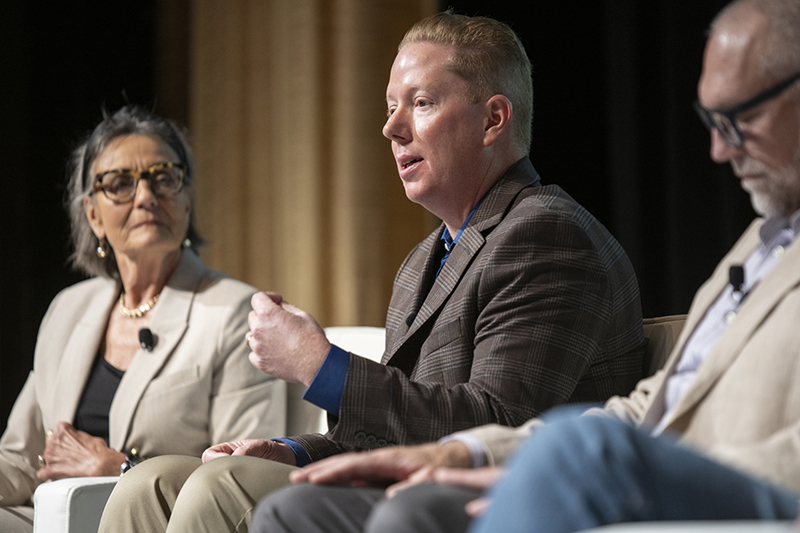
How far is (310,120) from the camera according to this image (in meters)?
3.64

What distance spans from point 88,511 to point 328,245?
199cm

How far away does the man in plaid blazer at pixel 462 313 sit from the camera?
4.58 ft

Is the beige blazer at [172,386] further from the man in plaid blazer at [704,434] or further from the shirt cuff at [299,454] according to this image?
the man in plaid blazer at [704,434]

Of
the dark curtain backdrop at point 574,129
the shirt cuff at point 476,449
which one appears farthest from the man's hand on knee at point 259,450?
the dark curtain backdrop at point 574,129

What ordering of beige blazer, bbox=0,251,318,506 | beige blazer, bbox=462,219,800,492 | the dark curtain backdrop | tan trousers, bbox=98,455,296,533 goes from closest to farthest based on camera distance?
1. beige blazer, bbox=462,219,800,492
2. tan trousers, bbox=98,455,296,533
3. beige blazer, bbox=0,251,318,506
4. the dark curtain backdrop

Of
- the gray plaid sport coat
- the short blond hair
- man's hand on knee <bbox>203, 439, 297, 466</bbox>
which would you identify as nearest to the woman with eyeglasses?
man's hand on knee <bbox>203, 439, 297, 466</bbox>

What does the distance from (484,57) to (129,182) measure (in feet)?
3.89

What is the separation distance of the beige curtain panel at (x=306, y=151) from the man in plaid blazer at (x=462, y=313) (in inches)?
66.8

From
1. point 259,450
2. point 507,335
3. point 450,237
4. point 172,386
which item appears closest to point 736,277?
point 507,335

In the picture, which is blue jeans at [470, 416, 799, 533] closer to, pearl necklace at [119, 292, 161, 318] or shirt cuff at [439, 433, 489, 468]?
shirt cuff at [439, 433, 489, 468]

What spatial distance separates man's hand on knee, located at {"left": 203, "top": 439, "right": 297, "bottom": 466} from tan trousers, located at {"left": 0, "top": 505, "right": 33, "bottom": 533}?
0.75 metres

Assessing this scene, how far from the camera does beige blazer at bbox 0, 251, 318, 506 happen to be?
7.17ft

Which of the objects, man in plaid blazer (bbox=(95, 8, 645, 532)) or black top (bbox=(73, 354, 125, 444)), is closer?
man in plaid blazer (bbox=(95, 8, 645, 532))

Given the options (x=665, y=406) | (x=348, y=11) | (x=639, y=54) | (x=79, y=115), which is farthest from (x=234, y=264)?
(x=665, y=406)
